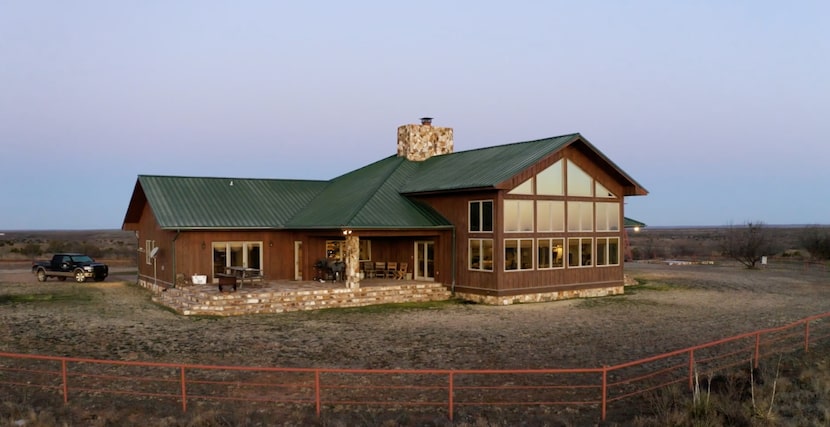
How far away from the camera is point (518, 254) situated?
22.9m

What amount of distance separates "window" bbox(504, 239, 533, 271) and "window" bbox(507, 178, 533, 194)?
69.2 inches

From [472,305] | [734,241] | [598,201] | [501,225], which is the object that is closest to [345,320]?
[472,305]

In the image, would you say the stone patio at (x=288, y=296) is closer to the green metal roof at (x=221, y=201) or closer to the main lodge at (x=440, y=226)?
the main lodge at (x=440, y=226)

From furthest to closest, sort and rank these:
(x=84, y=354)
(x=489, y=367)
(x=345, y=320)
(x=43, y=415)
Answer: (x=345, y=320) < (x=84, y=354) < (x=489, y=367) < (x=43, y=415)

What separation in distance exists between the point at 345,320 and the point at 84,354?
7156 mm

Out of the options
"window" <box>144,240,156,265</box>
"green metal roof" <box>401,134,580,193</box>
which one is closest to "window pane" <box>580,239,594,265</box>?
"green metal roof" <box>401,134,580,193</box>

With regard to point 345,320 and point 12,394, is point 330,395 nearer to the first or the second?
point 12,394

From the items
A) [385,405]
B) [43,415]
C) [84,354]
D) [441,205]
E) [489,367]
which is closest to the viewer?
A: [43,415]

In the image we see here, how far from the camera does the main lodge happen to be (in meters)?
22.8

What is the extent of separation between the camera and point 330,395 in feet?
36.3

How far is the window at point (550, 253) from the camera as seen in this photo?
23.5 meters

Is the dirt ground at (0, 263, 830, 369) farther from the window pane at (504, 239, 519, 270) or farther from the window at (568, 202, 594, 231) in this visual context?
the window at (568, 202, 594, 231)

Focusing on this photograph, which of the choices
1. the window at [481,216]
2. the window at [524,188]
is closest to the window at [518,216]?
the window at [524,188]

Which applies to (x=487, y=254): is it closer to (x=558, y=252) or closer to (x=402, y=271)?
(x=558, y=252)
